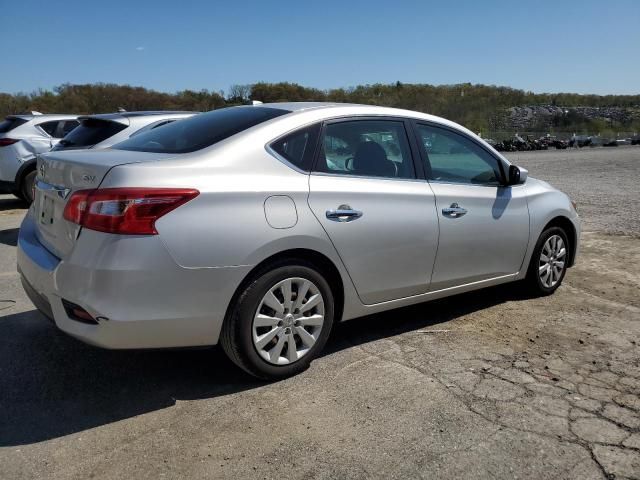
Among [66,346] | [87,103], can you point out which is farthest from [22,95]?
[66,346]

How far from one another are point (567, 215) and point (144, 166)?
13.3 feet

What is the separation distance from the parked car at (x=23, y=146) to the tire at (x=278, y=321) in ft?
27.1

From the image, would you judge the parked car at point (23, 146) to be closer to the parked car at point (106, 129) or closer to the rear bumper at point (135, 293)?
the parked car at point (106, 129)

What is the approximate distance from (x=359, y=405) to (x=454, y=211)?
1782mm

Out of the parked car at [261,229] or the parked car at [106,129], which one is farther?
the parked car at [106,129]

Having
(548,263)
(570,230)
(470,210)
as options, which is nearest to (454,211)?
(470,210)

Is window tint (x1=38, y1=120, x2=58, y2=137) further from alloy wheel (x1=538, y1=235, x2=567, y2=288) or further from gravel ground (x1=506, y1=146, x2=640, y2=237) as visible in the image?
gravel ground (x1=506, y1=146, x2=640, y2=237)

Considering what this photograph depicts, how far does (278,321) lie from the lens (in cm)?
359

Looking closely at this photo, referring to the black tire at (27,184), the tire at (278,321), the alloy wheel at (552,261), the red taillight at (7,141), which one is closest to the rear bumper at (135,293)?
the tire at (278,321)

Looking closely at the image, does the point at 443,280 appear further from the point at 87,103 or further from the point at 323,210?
the point at 87,103

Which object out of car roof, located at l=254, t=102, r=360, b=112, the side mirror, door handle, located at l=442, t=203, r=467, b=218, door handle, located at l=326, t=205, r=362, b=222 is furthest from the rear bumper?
the side mirror

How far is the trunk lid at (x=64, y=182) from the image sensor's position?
3260 millimetres

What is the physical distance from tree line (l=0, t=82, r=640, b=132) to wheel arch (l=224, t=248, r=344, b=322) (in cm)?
805

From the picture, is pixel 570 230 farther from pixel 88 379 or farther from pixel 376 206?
pixel 88 379
